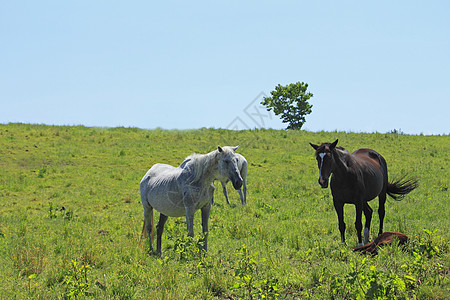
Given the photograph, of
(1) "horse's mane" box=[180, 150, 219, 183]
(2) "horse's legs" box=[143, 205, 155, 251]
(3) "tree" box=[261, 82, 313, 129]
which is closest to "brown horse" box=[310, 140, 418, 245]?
(1) "horse's mane" box=[180, 150, 219, 183]

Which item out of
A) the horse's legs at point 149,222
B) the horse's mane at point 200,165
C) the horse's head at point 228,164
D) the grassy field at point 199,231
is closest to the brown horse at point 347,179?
the grassy field at point 199,231

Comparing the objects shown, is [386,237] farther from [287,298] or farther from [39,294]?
[39,294]

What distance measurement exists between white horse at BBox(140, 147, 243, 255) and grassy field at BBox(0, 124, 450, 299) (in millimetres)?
626

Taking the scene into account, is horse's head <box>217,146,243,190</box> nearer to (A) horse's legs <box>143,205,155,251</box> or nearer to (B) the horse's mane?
(B) the horse's mane

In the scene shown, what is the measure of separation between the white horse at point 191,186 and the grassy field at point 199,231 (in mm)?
626

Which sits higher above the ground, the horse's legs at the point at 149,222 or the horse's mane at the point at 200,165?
the horse's mane at the point at 200,165

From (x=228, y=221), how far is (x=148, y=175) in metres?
3.44

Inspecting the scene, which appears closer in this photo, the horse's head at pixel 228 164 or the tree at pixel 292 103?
the horse's head at pixel 228 164

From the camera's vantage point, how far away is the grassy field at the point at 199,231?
548 centimetres

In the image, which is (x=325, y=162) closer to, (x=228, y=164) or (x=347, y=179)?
(x=347, y=179)

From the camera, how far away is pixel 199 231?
9805 millimetres

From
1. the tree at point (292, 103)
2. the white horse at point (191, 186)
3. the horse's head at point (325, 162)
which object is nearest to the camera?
the white horse at point (191, 186)

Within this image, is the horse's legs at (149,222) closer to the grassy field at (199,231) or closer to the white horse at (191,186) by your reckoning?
the white horse at (191,186)

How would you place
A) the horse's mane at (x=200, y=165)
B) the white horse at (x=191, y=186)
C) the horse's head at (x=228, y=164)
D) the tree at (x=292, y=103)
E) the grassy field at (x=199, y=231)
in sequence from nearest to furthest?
the grassy field at (x=199, y=231), the horse's head at (x=228, y=164), the white horse at (x=191, y=186), the horse's mane at (x=200, y=165), the tree at (x=292, y=103)
